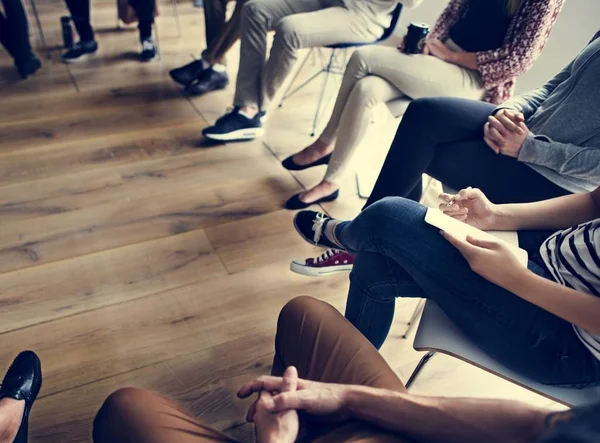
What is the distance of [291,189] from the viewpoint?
204 centimetres

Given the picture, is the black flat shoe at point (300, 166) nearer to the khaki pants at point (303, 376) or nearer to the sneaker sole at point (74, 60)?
the khaki pants at point (303, 376)

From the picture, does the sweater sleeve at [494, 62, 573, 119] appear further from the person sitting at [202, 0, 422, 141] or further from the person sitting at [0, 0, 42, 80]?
the person sitting at [0, 0, 42, 80]

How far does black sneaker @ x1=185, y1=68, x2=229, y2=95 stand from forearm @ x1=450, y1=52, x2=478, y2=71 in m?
1.27

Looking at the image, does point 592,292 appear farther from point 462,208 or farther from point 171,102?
point 171,102

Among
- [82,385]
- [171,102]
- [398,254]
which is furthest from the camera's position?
[171,102]

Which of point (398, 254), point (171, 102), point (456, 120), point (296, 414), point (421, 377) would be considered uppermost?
point (456, 120)

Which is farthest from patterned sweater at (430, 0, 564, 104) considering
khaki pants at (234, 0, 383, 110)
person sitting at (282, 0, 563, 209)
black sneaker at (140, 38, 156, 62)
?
black sneaker at (140, 38, 156, 62)

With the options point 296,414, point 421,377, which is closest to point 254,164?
point 421,377

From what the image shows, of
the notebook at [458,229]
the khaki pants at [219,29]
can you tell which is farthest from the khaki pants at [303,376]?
the khaki pants at [219,29]

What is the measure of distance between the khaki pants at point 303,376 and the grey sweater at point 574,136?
669mm

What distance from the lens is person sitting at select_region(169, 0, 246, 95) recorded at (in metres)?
2.50

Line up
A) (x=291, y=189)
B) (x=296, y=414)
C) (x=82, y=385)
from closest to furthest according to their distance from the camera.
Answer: (x=296, y=414) < (x=82, y=385) < (x=291, y=189)

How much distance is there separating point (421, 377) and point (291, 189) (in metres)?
0.89

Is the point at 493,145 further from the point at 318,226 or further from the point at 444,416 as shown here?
the point at 444,416
